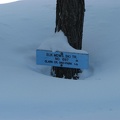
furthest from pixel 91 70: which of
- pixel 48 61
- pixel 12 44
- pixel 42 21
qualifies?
pixel 42 21

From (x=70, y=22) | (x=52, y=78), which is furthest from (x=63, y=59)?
(x=70, y=22)

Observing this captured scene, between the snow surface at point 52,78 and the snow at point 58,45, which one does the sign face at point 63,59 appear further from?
the snow surface at point 52,78

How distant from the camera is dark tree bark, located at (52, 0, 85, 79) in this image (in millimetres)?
3725

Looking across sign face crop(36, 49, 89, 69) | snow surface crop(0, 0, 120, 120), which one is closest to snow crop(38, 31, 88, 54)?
sign face crop(36, 49, 89, 69)

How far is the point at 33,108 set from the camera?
111 inches

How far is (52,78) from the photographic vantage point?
3.43 meters

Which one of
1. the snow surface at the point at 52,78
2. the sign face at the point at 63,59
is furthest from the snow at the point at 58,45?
the snow surface at the point at 52,78

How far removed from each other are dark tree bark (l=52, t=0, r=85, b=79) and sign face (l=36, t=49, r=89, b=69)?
18 centimetres

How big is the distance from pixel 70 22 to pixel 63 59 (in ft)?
1.47

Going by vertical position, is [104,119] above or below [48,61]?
below

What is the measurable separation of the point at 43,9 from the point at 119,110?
396 centimetres

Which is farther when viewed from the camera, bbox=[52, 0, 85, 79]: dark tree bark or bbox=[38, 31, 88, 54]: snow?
bbox=[52, 0, 85, 79]: dark tree bark

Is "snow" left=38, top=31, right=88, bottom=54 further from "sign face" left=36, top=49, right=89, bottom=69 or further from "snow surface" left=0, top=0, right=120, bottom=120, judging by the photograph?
"snow surface" left=0, top=0, right=120, bottom=120

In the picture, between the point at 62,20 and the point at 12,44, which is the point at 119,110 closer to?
the point at 62,20
